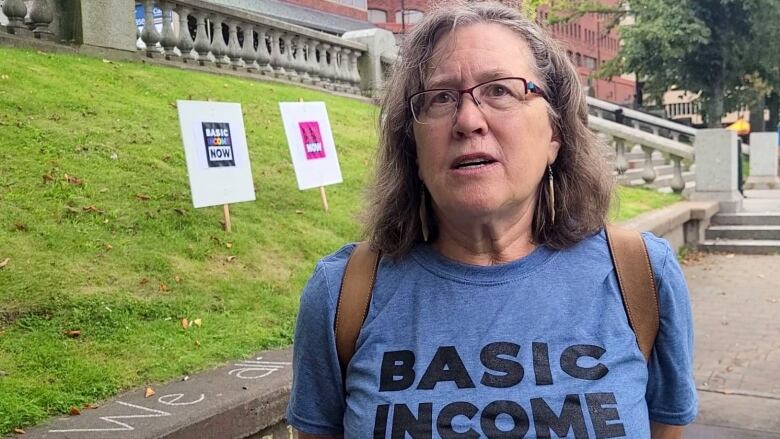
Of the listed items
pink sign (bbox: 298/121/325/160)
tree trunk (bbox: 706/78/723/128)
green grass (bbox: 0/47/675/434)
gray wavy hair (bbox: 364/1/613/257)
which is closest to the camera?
gray wavy hair (bbox: 364/1/613/257)

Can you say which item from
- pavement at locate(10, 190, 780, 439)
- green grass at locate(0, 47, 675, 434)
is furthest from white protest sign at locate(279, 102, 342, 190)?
pavement at locate(10, 190, 780, 439)

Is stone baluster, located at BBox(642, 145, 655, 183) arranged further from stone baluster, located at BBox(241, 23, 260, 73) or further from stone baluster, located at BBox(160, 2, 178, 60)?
stone baluster, located at BBox(160, 2, 178, 60)

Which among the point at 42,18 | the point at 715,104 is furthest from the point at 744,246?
the point at 715,104

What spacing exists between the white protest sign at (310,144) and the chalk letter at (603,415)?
512 centimetres

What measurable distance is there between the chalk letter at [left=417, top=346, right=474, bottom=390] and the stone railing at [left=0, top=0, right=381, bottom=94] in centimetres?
806

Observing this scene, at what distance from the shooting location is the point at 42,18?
836 cm

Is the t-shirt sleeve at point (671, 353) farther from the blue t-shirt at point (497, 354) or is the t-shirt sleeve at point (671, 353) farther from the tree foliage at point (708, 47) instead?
the tree foliage at point (708, 47)

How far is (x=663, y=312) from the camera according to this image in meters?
1.66

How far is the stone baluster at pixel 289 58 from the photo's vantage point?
11812mm

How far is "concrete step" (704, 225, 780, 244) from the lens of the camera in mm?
11656

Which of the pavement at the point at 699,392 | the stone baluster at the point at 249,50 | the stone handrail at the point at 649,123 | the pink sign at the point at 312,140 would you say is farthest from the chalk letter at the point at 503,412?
the stone handrail at the point at 649,123

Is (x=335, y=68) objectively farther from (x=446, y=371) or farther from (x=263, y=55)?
(x=446, y=371)

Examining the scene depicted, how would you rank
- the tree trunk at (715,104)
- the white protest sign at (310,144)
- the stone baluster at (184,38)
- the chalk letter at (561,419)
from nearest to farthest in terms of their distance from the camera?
the chalk letter at (561,419)
the white protest sign at (310,144)
the stone baluster at (184,38)
the tree trunk at (715,104)

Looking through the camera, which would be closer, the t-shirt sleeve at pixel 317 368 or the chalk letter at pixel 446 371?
the chalk letter at pixel 446 371
